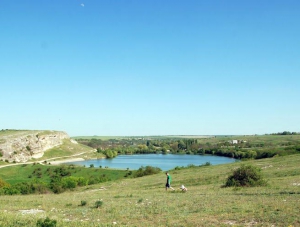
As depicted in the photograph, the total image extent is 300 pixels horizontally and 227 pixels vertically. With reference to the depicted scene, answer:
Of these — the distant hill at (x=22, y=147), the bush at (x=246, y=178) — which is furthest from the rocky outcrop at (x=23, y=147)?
the bush at (x=246, y=178)

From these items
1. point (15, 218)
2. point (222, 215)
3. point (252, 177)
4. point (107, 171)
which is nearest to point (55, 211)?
point (15, 218)

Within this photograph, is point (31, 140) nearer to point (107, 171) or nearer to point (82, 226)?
point (107, 171)

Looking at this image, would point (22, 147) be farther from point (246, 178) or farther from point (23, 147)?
point (246, 178)

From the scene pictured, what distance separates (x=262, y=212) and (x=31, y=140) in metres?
186

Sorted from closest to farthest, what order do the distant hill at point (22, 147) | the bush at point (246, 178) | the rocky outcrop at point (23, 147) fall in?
1. the bush at point (246, 178)
2. the distant hill at point (22, 147)
3. the rocky outcrop at point (23, 147)

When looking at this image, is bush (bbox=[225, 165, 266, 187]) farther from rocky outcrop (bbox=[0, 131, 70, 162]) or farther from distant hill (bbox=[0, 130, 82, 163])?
rocky outcrop (bbox=[0, 131, 70, 162])

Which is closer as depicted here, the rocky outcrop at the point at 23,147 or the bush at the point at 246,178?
the bush at the point at 246,178

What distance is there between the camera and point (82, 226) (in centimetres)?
1202

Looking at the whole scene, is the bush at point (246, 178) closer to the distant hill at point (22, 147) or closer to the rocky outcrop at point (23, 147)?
the distant hill at point (22, 147)

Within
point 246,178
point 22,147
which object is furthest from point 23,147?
point 246,178

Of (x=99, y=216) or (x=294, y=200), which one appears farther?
(x=294, y=200)

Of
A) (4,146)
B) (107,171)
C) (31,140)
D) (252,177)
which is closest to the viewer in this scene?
(252,177)

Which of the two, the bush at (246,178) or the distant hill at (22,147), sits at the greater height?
the bush at (246,178)

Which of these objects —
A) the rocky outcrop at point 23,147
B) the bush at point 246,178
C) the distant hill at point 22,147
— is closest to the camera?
the bush at point 246,178
